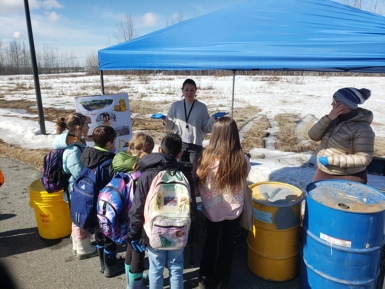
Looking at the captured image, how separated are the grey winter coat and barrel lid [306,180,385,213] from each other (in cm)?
21

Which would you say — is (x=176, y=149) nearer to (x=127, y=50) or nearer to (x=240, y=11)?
(x=127, y=50)

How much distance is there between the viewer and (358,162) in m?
2.59

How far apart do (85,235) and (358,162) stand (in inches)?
114

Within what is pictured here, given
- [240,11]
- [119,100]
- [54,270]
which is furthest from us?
[119,100]

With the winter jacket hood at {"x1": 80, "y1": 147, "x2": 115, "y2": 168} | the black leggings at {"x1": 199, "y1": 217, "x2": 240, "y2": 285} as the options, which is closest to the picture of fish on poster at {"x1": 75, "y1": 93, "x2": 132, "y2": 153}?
the winter jacket hood at {"x1": 80, "y1": 147, "x2": 115, "y2": 168}

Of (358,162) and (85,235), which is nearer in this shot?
(358,162)

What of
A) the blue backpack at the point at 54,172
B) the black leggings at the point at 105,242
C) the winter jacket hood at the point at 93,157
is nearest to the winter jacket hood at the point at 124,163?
the winter jacket hood at the point at 93,157

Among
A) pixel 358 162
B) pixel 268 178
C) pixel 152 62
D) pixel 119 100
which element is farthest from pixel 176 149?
pixel 268 178

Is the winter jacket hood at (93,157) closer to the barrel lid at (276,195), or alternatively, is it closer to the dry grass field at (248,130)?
the barrel lid at (276,195)

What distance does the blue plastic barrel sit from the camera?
6.84 feet

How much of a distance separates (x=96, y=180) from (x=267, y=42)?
2124mm

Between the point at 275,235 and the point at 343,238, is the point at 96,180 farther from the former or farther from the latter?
the point at 343,238

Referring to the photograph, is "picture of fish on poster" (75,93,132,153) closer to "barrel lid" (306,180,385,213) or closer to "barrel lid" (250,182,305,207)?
"barrel lid" (250,182,305,207)

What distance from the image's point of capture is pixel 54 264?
116 inches
